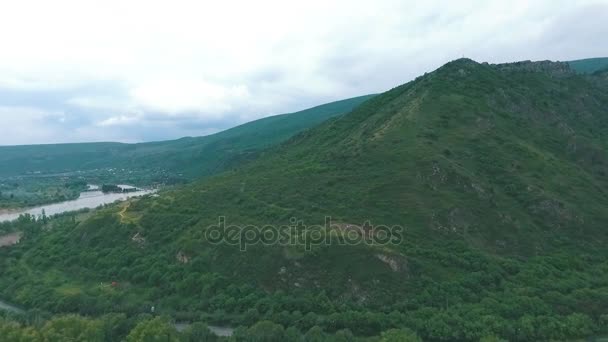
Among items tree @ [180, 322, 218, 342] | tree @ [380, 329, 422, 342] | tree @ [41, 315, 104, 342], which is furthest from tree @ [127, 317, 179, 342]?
tree @ [380, 329, 422, 342]

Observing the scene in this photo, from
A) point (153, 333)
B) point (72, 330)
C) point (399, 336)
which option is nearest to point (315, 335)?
point (399, 336)

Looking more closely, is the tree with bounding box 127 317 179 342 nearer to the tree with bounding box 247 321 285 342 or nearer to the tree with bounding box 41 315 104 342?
the tree with bounding box 41 315 104 342

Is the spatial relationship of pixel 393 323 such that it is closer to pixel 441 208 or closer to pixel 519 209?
pixel 441 208

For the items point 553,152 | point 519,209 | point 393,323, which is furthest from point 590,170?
point 393,323

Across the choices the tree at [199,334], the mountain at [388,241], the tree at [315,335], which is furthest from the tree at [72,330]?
the tree at [315,335]

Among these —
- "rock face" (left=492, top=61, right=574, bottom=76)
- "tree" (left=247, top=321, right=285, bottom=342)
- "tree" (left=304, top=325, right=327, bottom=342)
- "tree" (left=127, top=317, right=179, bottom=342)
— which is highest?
"rock face" (left=492, top=61, right=574, bottom=76)

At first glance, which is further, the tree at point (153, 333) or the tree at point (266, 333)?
the tree at point (266, 333)

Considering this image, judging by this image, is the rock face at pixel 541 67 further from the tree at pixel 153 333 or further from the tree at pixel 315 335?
the tree at pixel 153 333

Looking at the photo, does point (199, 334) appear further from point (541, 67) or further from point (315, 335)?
point (541, 67)
